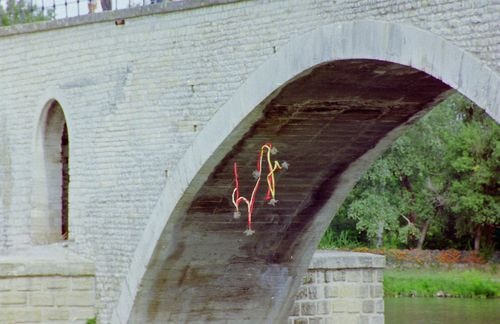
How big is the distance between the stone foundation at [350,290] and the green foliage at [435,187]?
1476 centimetres

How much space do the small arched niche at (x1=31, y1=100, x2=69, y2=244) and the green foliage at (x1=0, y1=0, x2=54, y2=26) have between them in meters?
12.6

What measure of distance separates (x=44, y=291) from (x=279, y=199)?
8.02 feet

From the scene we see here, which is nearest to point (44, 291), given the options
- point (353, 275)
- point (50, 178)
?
point (50, 178)

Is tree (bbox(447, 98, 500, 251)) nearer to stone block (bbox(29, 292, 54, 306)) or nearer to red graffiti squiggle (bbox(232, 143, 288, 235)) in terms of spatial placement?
red graffiti squiggle (bbox(232, 143, 288, 235))

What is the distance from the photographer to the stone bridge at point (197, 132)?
38.3ft

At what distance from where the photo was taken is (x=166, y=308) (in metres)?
15.2

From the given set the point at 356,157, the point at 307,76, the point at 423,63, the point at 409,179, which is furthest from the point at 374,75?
the point at 409,179

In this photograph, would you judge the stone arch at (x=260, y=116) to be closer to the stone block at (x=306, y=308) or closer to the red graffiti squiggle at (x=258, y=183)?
the stone block at (x=306, y=308)

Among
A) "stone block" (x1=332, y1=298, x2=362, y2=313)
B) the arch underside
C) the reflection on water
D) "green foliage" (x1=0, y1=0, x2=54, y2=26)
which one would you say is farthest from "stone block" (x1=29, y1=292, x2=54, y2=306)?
"green foliage" (x1=0, y1=0, x2=54, y2=26)

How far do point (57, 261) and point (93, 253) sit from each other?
555mm

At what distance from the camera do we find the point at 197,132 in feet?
43.8

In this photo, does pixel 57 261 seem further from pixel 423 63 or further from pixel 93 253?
pixel 423 63

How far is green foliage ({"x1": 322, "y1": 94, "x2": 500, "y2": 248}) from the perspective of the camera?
30.5 meters

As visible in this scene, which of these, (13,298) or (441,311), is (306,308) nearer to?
(13,298)
